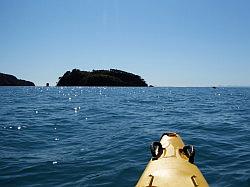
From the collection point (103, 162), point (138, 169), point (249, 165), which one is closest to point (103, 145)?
point (103, 162)

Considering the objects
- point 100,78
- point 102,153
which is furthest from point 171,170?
point 100,78

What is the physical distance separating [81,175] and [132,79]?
544ft

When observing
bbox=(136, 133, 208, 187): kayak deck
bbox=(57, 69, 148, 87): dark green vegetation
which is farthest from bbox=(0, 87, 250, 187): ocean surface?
bbox=(57, 69, 148, 87): dark green vegetation

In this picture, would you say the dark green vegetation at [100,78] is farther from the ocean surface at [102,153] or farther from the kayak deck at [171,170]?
the kayak deck at [171,170]

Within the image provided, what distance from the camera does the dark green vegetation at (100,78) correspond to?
16088cm

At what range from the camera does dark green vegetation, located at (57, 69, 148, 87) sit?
16088 cm

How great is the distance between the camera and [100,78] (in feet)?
531

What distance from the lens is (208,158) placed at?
939 centimetres

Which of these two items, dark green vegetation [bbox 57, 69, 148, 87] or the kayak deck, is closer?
the kayak deck

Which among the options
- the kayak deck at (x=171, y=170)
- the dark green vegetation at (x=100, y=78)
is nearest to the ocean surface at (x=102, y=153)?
the kayak deck at (x=171, y=170)

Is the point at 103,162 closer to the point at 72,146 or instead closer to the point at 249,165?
the point at 72,146

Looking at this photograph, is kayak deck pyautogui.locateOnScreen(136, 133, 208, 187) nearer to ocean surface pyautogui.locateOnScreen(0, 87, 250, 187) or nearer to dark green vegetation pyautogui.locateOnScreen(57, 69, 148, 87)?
ocean surface pyautogui.locateOnScreen(0, 87, 250, 187)

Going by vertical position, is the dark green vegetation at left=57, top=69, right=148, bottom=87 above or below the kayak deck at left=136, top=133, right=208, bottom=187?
above

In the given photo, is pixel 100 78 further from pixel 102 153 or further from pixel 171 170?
pixel 171 170
